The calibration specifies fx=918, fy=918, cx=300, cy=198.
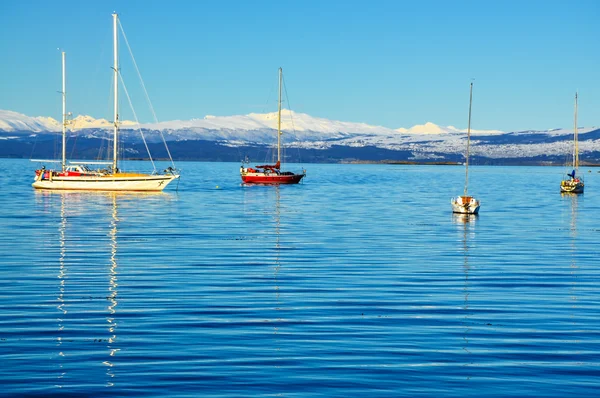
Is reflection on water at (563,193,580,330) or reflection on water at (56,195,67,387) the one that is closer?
reflection on water at (56,195,67,387)

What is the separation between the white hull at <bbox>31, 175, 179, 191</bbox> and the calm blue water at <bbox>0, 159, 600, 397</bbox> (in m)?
49.3

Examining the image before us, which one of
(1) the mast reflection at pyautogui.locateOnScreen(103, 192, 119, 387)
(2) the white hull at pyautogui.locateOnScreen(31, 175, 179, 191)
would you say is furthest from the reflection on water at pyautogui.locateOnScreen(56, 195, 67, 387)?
(2) the white hull at pyautogui.locateOnScreen(31, 175, 179, 191)

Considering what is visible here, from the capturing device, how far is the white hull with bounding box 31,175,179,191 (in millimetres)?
94938

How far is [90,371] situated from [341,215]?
4883 centimetres

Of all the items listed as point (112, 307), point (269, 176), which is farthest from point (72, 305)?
point (269, 176)

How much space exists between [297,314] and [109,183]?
250 feet

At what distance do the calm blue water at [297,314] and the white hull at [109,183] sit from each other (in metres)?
49.3

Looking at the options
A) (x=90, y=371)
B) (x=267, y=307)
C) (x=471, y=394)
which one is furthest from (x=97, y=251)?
(x=471, y=394)

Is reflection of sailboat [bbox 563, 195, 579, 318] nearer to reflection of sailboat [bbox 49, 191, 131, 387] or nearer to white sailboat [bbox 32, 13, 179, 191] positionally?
reflection of sailboat [bbox 49, 191, 131, 387]

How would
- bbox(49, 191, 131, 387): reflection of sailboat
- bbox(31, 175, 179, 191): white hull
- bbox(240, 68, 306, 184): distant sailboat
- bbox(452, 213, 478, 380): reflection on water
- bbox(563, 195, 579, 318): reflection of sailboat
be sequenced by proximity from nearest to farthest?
1. bbox(49, 191, 131, 387): reflection of sailboat
2. bbox(452, 213, 478, 380): reflection on water
3. bbox(563, 195, 579, 318): reflection of sailboat
4. bbox(31, 175, 179, 191): white hull
5. bbox(240, 68, 306, 184): distant sailboat

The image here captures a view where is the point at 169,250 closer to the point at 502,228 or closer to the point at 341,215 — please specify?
the point at 502,228

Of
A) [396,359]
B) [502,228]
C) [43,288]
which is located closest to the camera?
[396,359]

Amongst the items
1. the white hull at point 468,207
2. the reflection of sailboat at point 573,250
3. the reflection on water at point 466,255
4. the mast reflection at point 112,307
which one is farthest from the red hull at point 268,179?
the mast reflection at point 112,307

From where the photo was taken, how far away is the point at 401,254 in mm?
36188
